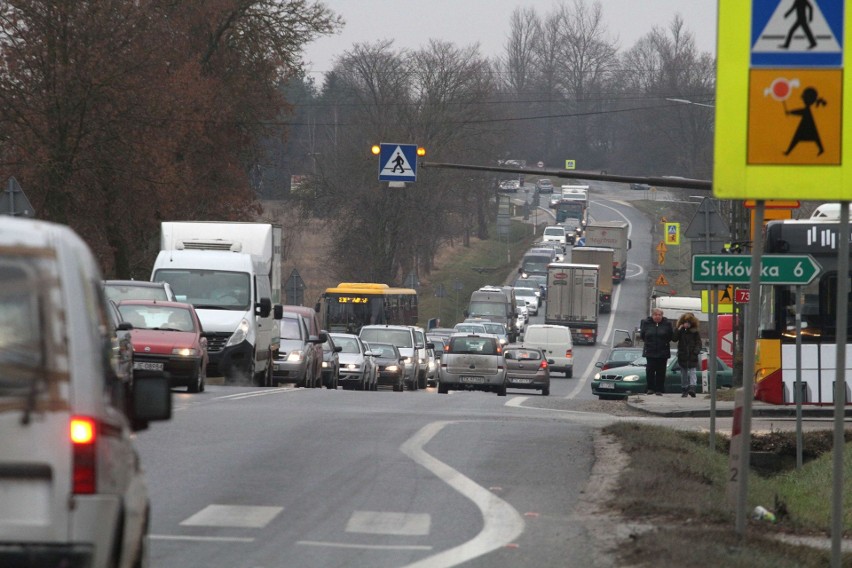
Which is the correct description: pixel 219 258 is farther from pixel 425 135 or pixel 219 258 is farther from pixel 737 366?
pixel 425 135

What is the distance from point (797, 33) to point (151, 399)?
424 centimetres

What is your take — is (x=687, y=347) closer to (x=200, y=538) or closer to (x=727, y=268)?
(x=727, y=268)

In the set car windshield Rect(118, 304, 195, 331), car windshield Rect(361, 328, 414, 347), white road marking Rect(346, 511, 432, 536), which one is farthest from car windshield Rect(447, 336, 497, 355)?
white road marking Rect(346, 511, 432, 536)

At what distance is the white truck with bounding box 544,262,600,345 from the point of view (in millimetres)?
70188

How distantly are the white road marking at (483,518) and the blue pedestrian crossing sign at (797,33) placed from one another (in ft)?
11.0

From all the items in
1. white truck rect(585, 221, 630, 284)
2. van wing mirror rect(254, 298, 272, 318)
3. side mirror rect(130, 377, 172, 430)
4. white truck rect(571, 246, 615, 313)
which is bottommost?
side mirror rect(130, 377, 172, 430)

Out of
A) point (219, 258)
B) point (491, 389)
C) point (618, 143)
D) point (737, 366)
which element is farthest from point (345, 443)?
point (618, 143)

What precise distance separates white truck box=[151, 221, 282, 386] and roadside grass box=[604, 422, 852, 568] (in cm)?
1147

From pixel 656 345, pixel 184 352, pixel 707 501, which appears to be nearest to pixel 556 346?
pixel 656 345

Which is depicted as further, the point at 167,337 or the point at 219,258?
the point at 219,258

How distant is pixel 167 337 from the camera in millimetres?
25031

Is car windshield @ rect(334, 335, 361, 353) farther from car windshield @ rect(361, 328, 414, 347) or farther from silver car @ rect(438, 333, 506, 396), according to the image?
car windshield @ rect(361, 328, 414, 347)

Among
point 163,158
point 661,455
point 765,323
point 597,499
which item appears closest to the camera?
point 597,499

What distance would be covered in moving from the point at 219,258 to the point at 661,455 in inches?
614
